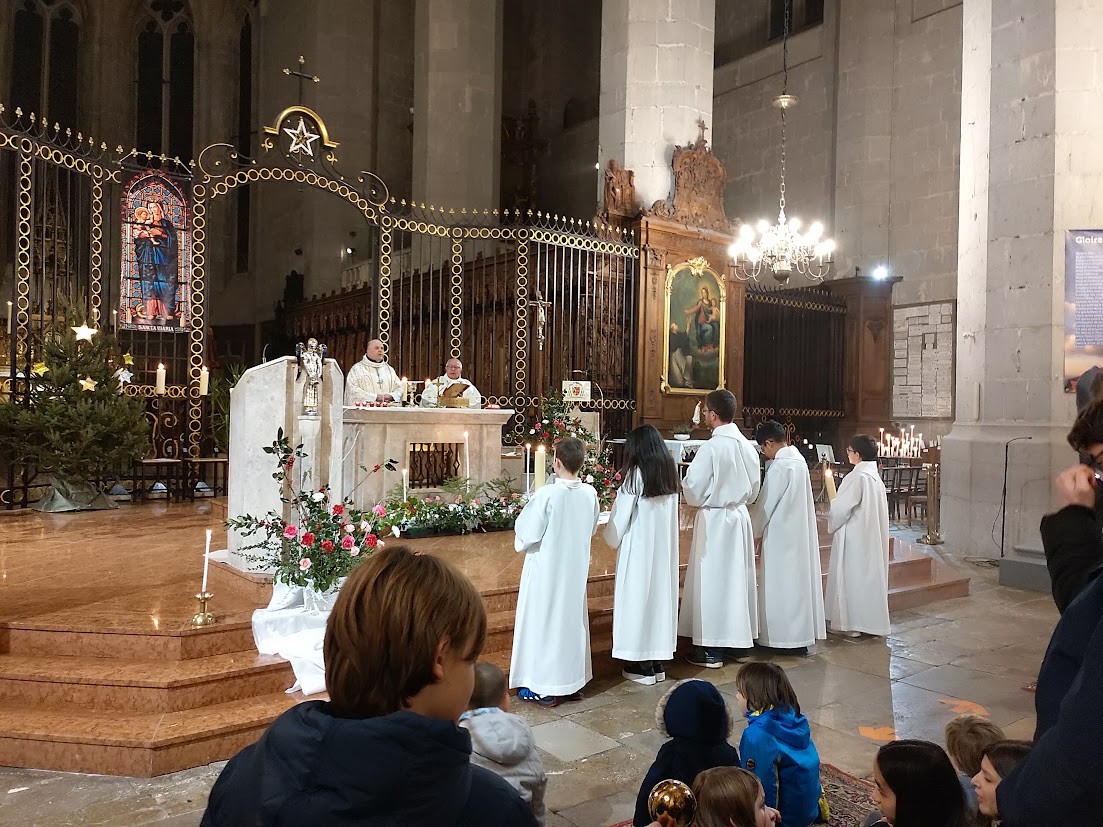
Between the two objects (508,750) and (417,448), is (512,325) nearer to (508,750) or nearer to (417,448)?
(417,448)

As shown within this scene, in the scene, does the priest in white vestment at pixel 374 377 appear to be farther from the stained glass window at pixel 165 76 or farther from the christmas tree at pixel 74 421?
the stained glass window at pixel 165 76

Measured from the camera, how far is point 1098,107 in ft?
29.1

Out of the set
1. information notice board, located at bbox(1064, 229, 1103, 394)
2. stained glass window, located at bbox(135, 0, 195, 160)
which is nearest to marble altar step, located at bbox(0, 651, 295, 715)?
information notice board, located at bbox(1064, 229, 1103, 394)

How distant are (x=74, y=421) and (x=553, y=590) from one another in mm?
6522

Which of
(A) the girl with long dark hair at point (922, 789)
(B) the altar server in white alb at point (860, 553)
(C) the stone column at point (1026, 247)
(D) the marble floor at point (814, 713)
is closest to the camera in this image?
(A) the girl with long dark hair at point (922, 789)

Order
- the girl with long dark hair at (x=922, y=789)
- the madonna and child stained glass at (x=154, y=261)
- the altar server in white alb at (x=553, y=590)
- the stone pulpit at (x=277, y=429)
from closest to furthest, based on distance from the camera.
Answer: the girl with long dark hair at (x=922, y=789) < the altar server in white alb at (x=553, y=590) < the stone pulpit at (x=277, y=429) < the madonna and child stained glass at (x=154, y=261)

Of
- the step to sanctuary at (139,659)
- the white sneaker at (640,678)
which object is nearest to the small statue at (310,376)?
the step to sanctuary at (139,659)

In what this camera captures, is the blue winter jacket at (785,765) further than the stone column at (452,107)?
No

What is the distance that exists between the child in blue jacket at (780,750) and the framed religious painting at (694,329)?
9.25m

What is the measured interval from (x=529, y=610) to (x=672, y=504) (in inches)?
45.0

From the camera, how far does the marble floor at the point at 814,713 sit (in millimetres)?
3492

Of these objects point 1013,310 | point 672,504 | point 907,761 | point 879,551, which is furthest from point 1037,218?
point 907,761

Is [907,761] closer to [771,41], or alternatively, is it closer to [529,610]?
[529,610]

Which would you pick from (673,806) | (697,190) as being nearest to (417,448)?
(673,806)
